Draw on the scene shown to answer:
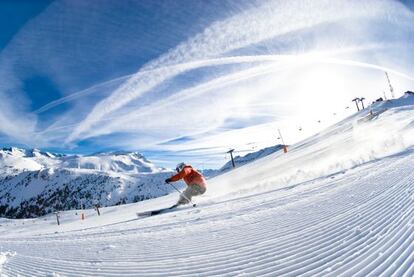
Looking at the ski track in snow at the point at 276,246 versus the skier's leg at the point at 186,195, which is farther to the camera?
the skier's leg at the point at 186,195

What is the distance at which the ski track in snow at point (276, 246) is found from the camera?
4.89m

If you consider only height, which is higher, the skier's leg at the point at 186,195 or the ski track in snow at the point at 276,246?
the skier's leg at the point at 186,195

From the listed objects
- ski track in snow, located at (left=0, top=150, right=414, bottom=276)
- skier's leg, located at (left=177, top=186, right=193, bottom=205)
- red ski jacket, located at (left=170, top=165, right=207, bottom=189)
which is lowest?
ski track in snow, located at (left=0, top=150, right=414, bottom=276)

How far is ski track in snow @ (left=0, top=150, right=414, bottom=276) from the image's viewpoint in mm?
Answer: 4887

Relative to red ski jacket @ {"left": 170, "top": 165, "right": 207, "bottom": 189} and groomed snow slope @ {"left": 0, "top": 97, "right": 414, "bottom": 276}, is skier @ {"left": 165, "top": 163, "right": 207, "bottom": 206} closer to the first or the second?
red ski jacket @ {"left": 170, "top": 165, "right": 207, "bottom": 189}

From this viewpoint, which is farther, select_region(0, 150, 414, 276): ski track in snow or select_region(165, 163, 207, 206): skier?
select_region(165, 163, 207, 206): skier

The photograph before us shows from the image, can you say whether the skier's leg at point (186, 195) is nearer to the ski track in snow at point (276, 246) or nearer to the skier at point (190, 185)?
the skier at point (190, 185)

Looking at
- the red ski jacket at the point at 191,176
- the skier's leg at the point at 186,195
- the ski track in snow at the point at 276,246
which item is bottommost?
the ski track in snow at the point at 276,246

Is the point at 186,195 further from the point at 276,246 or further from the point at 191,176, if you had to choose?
the point at 276,246

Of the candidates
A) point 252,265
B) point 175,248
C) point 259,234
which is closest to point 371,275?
point 252,265

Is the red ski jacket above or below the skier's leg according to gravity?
Result: above

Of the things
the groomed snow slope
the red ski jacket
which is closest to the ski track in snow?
the groomed snow slope

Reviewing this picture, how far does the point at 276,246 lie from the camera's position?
20.1 ft

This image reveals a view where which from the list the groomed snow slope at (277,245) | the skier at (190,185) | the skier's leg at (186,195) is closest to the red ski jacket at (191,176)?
the skier at (190,185)
